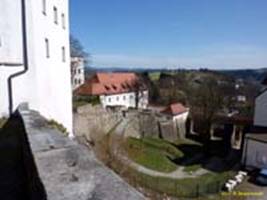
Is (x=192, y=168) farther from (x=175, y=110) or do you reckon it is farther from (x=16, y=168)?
(x=16, y=168)

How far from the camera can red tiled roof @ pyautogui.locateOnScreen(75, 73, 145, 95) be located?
38.7 meters

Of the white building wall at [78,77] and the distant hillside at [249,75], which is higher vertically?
the white building wall at [78,77]

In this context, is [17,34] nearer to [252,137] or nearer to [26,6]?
[26,6]

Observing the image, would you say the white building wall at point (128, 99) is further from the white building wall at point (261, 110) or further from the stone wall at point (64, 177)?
the stone wall at point (64, 177)

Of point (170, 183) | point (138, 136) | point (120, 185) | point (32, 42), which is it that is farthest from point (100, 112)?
point (120, 185)

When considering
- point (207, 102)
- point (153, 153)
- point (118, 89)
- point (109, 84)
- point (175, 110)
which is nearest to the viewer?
point (153, 153)

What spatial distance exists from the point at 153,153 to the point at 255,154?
6528 mm

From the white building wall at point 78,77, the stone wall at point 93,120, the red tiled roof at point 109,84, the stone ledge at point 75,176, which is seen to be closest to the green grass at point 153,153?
the stone wall at point 93,120

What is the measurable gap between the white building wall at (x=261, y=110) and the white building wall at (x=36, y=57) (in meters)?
15.3

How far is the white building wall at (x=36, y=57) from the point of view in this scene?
28.9 feet

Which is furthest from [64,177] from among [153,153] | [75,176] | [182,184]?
[153,153]

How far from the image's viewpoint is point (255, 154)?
19.1 m

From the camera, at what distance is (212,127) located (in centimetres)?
3114

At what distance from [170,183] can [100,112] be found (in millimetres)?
8540
